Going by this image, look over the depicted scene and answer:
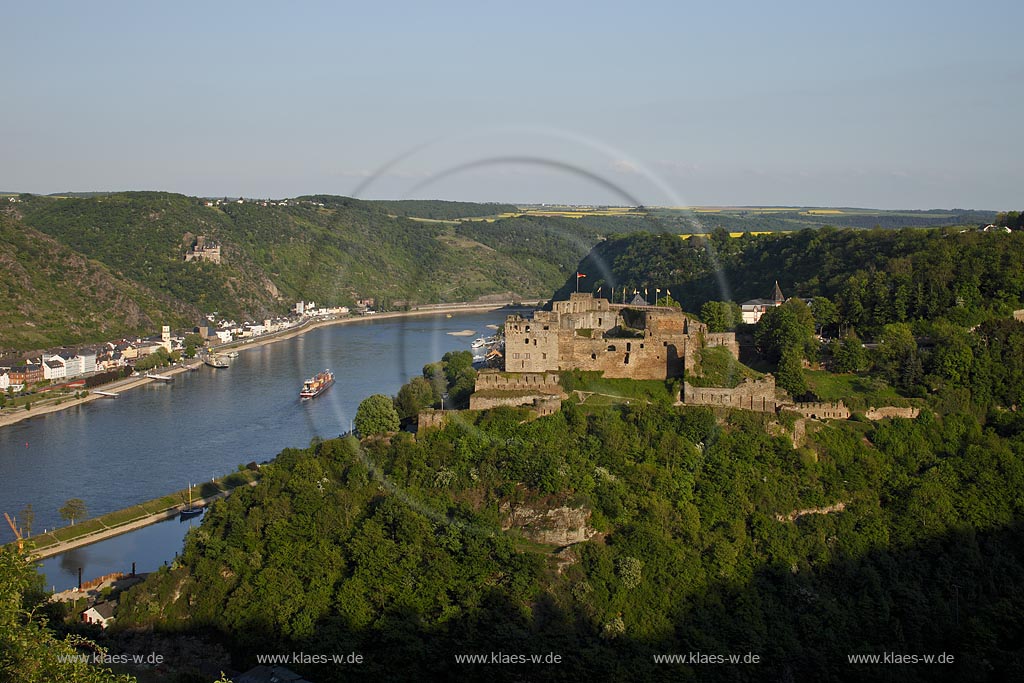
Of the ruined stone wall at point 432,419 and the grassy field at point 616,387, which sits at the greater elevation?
the grassy field at point 616,387

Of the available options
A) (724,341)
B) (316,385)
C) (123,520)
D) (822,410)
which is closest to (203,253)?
(316,385)

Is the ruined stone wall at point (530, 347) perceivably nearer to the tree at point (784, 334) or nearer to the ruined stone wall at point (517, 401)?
the ruined stone wall at point (517, 401)

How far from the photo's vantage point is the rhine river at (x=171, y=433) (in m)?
27.2

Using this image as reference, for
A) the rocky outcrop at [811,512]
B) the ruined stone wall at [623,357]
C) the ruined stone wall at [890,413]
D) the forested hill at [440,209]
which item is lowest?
the rocky outcrop at [811,512]

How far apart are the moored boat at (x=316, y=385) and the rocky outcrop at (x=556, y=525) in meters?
23.1

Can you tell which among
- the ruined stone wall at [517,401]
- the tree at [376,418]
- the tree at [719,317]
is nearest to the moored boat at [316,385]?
the tree at [376,418]

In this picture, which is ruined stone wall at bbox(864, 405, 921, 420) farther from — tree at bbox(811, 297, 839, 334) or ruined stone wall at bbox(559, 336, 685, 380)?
tree at bbox(811, 297, 839, 334)

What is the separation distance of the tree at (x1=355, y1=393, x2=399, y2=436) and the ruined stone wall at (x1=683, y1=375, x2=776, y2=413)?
23.0ft

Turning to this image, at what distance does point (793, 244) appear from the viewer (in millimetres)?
48781

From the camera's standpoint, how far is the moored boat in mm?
42125

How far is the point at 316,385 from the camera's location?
4284cm

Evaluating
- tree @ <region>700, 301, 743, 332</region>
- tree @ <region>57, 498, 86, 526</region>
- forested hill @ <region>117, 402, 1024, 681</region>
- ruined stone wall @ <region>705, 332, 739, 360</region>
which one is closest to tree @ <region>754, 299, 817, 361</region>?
ruined stone wall @ <region>705, 332, 739, 360</region>

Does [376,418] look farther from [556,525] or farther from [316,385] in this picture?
[316,385]

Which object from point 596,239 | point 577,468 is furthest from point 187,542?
point 596,239
